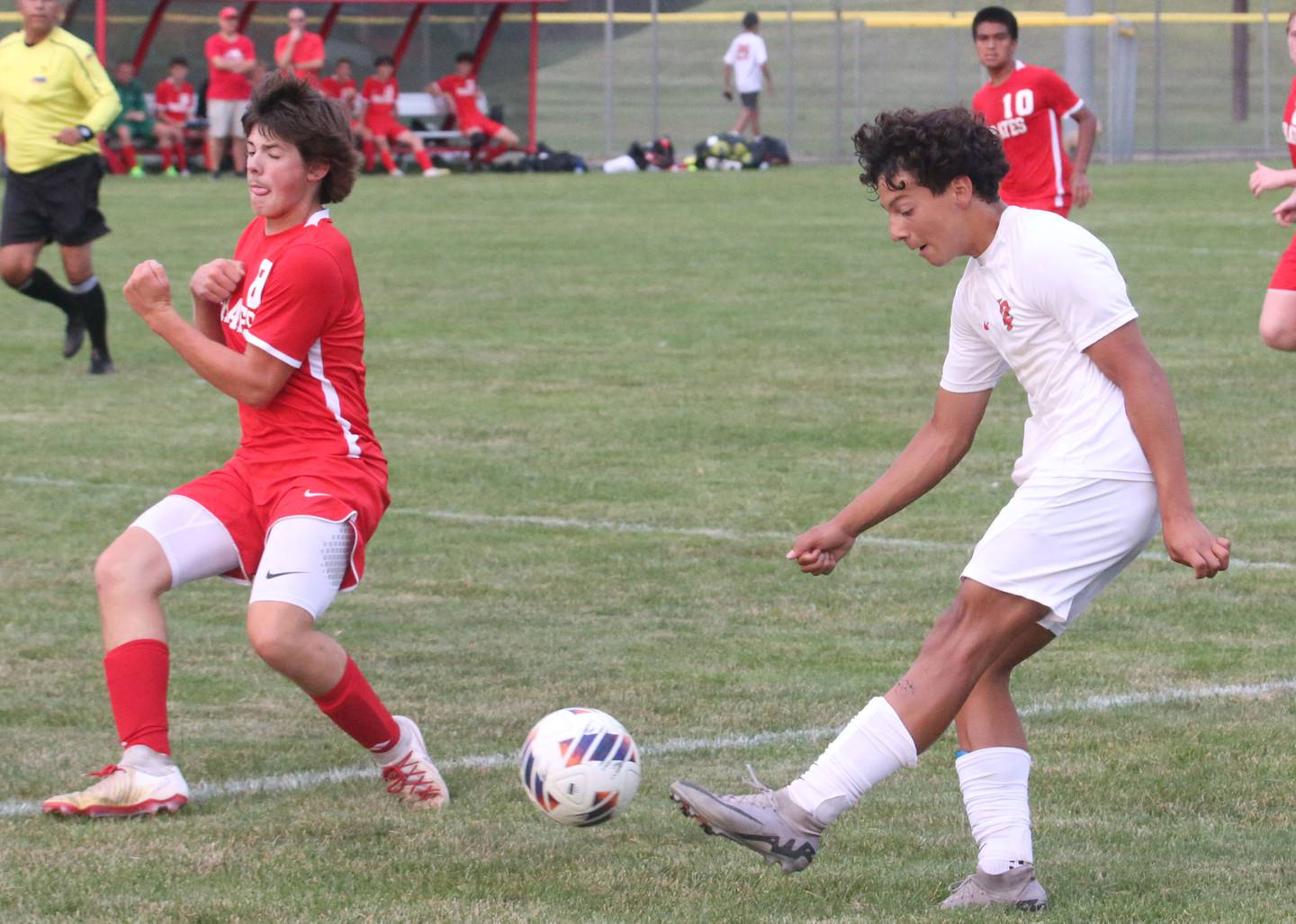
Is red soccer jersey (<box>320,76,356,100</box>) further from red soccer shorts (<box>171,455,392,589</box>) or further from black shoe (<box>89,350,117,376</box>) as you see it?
red soccer shorts (<box>171,455,392,589</box>)

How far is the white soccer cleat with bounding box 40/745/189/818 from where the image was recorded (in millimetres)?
4699

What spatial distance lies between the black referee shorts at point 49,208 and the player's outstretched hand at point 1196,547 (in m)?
9.04

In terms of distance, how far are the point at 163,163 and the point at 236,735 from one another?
25946 millimetres

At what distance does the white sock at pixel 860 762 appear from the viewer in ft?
13.1

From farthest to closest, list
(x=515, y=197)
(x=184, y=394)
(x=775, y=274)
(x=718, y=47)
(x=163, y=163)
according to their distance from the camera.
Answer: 1. (x=718, y=47)
2. (x=163, y=163)
3. (x=515, y=197)
4. (x=775, y=274)
5. (x=184, y=394)

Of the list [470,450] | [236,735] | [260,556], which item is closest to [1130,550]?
[260,556]

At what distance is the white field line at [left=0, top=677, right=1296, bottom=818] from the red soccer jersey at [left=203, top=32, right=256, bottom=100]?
23593 millimetres

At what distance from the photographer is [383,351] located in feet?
42.6

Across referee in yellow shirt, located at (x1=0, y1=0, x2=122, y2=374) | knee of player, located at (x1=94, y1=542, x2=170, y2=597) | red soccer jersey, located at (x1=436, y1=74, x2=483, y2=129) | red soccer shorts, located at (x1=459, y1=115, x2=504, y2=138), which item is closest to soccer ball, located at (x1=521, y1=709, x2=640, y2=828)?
knee of player, located at (x1=94, y1=542, x2=170, y2=597)

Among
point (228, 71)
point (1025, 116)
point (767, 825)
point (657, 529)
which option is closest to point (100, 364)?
point (657, 529)

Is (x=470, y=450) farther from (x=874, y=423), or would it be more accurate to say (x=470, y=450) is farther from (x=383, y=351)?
(x=383, y=351)

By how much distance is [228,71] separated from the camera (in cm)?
2772

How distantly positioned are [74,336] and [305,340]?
8086 mm

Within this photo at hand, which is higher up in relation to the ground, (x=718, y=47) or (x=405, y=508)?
(x=718, y=47)
